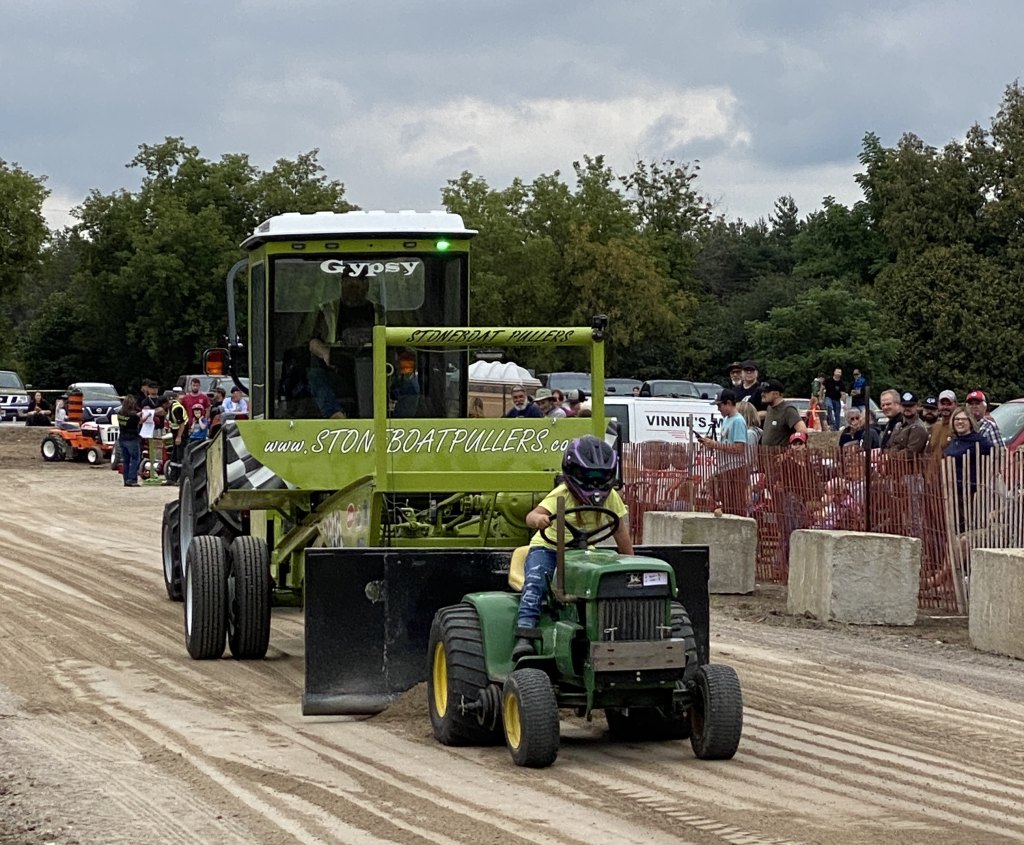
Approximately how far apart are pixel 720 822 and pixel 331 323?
20.3ft

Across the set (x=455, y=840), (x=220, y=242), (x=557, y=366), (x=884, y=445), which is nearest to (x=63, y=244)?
(x=220, y=242)

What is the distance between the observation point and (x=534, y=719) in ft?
25.6

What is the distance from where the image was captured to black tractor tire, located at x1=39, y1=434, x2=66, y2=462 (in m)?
38.5

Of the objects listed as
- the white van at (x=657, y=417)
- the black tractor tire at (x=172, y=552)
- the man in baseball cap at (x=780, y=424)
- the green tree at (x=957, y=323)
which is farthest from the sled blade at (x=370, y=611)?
the green tree at (x=957, y=323)

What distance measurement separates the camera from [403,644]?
9328 mm

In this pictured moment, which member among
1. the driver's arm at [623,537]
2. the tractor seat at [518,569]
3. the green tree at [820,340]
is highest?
the green tree at [820,340]

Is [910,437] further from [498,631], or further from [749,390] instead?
[498,631]

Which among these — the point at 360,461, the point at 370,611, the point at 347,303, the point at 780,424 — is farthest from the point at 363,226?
the point at 780,424

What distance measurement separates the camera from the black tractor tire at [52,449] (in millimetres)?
38500

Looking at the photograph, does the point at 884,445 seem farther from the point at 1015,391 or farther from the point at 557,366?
the point at 1015,391

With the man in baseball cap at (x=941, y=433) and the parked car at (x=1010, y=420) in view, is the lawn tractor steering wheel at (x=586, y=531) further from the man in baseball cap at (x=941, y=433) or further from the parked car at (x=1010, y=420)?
the parked car at (x=1010, y=420)

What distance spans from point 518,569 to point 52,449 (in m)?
31.8

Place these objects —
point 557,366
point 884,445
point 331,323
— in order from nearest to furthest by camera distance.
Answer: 1. point 331,323
2. point 884,445
3. point 557,366

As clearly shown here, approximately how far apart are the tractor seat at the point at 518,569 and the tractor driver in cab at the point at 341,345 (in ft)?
11.4
